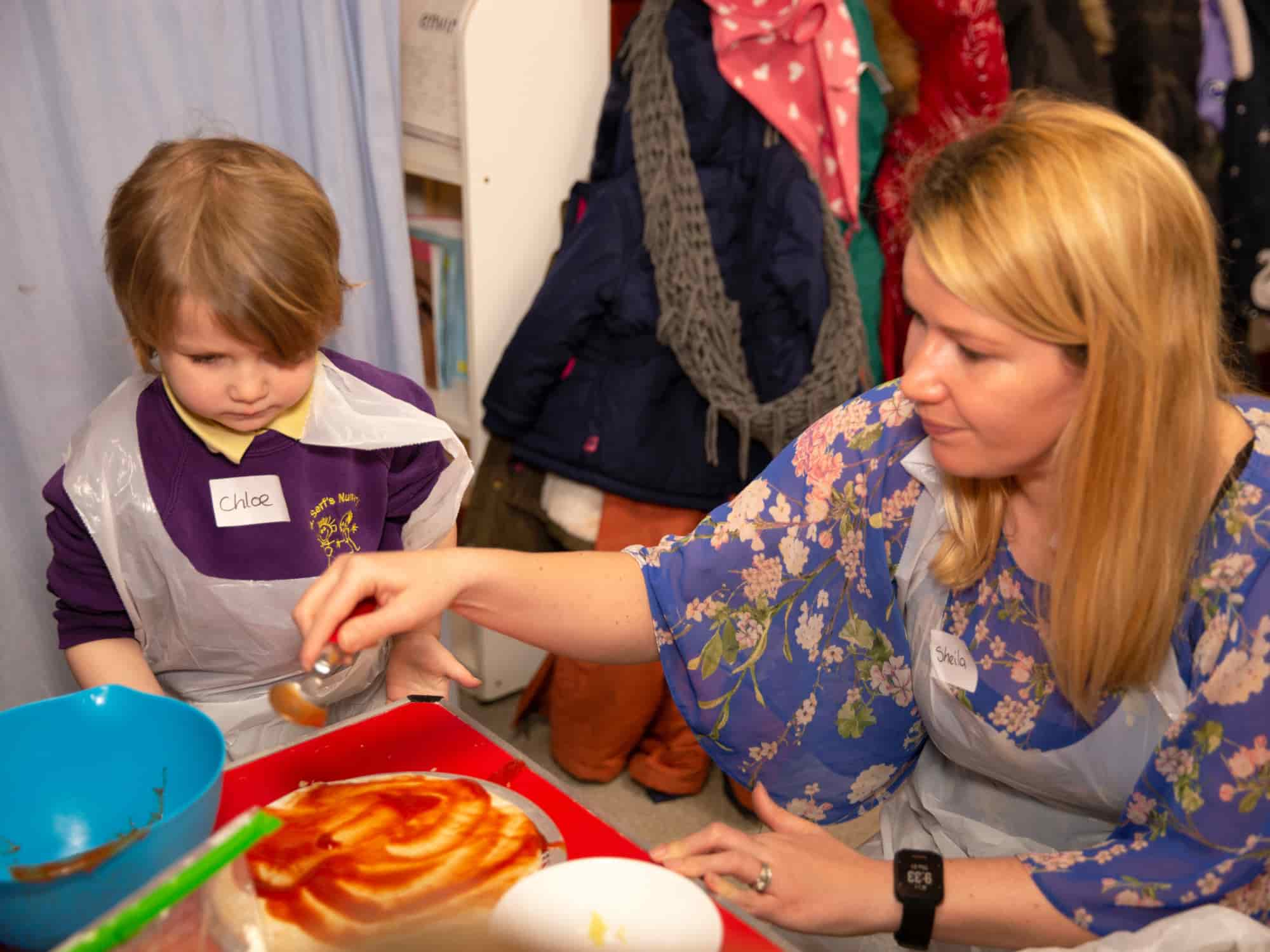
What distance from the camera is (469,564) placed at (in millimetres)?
1071

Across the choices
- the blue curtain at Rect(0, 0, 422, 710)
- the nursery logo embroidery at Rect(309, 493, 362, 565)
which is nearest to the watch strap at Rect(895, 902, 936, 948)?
the nursery logo embroidery at Rect(309, 493, 362, 565)

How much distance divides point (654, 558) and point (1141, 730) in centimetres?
49

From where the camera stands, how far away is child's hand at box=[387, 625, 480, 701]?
1.27 meters

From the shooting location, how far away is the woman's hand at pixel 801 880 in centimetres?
92

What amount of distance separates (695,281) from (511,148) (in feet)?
1.37

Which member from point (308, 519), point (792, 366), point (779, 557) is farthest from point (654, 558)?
point (792, 366)

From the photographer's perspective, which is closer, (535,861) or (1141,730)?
(535,861)

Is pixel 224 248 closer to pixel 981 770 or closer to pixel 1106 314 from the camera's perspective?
pixel 1106 314

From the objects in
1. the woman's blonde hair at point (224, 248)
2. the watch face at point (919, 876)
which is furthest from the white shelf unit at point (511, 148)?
the watch face at point (919, 876)

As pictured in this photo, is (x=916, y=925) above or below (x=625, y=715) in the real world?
above

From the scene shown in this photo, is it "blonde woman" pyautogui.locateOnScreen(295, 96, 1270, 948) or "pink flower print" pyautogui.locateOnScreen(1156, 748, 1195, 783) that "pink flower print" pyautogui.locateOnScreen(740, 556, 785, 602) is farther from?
"pink flower print" pyautogui.locateOnScreen(1156, 748, 1195, 783)

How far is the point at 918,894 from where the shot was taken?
3.15 ft

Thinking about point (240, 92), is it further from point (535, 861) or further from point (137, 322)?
point (535, 861)

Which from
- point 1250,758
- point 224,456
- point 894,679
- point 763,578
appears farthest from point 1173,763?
point 224,456
